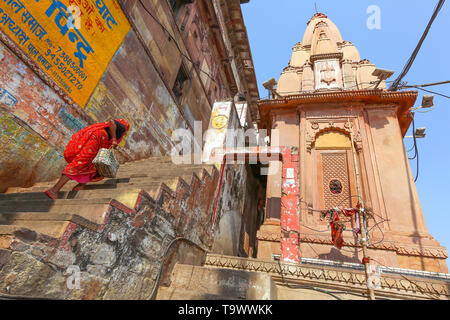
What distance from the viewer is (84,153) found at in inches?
141

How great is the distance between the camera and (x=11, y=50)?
13.0 ft

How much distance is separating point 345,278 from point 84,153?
4993 mm

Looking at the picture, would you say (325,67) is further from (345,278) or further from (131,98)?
(345,278)

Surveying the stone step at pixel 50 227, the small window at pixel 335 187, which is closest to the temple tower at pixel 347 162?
the small window at pixel 335 187

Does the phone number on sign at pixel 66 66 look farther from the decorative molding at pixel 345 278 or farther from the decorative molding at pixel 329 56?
the decorative molding at pixel 329 56

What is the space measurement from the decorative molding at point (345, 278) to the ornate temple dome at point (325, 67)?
9.04 meters

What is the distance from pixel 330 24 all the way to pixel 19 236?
18178mm

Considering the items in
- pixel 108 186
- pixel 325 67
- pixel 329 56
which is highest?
pixel 329 56

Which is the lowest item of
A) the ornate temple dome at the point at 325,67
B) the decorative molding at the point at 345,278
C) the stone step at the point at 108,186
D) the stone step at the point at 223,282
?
the stone step at the point at 223,282

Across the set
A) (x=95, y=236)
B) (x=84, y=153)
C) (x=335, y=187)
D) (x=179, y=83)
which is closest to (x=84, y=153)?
(x=84, y=153)

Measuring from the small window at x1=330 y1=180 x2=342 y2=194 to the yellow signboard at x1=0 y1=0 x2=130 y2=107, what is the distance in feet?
28.0

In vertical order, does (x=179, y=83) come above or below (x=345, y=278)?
above

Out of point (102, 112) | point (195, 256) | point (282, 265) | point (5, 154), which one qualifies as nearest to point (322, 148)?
point (282, 265)

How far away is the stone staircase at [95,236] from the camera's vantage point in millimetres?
1957
